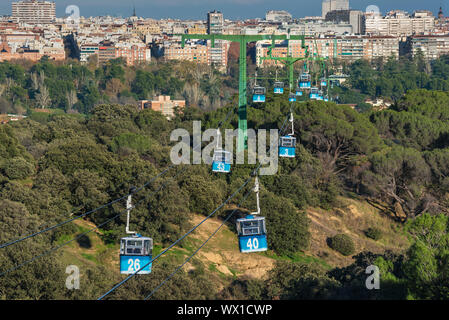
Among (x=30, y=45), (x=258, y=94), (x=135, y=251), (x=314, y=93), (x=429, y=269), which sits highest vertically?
(x=30, y=45)

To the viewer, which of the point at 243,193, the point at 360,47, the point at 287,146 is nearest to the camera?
the point at 287,146

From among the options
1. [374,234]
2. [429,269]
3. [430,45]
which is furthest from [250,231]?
[430,45]

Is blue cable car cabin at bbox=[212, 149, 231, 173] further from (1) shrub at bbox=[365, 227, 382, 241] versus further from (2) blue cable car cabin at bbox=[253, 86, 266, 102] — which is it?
(1) shrub at bbox=[365, 227, 382, 241]

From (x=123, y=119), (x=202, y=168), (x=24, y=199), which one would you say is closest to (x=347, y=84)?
(x=123, y=119)

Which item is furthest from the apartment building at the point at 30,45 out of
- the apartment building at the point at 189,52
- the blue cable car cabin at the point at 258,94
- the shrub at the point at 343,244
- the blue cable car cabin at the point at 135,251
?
the blue cable car cabin at the point at 135,251

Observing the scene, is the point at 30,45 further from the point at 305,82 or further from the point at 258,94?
the point at 258,94

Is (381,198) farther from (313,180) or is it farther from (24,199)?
(24,199)

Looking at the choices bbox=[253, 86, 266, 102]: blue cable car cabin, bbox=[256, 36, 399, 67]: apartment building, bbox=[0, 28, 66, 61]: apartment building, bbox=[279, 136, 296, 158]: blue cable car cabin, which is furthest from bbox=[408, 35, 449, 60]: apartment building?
bbox=[279, 136, 296, 158]: blue cable car cabin
